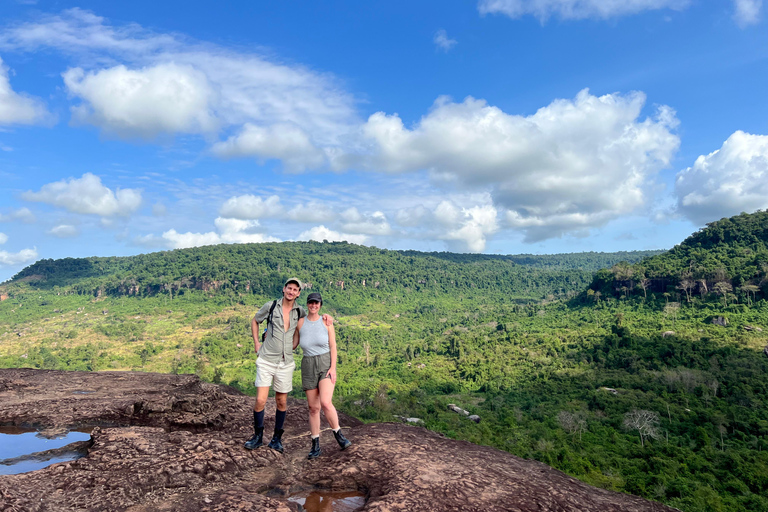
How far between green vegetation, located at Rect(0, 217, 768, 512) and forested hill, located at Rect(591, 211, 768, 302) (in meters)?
0.38

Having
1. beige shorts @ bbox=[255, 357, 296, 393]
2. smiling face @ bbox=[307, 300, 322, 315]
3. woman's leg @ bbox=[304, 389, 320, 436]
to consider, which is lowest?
woman's leg @ bbox=[304, 389, 320, 436]

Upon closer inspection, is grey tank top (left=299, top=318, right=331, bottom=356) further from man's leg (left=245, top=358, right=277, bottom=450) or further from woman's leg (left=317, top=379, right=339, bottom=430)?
man's leg (left=245, top=358, right=277, bottom=450)

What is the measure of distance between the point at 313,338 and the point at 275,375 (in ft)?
2.70

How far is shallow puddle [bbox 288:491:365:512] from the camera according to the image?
15.6ft

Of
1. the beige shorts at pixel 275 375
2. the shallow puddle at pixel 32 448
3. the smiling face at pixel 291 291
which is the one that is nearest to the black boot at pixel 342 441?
the beige shorts at pixel 275 375

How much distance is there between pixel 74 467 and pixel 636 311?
101 meters

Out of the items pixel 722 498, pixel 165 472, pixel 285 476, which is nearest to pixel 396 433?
pixel 285 476

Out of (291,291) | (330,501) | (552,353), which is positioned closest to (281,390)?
(291,291)

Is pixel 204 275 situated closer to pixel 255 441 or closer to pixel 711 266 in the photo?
pixel 711 266

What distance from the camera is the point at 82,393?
11.1m

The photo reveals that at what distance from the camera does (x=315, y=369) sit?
5.77 metres

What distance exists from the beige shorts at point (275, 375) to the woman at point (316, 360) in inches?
10.4

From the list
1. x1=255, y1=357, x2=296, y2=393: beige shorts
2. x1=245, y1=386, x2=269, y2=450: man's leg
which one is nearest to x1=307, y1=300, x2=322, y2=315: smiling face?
x1=255, y1=357, x2=296, y2=393: beige shorts

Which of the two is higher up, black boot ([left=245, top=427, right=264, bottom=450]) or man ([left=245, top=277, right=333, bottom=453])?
man ([left=245, top=277, right=333, bottom=453])
